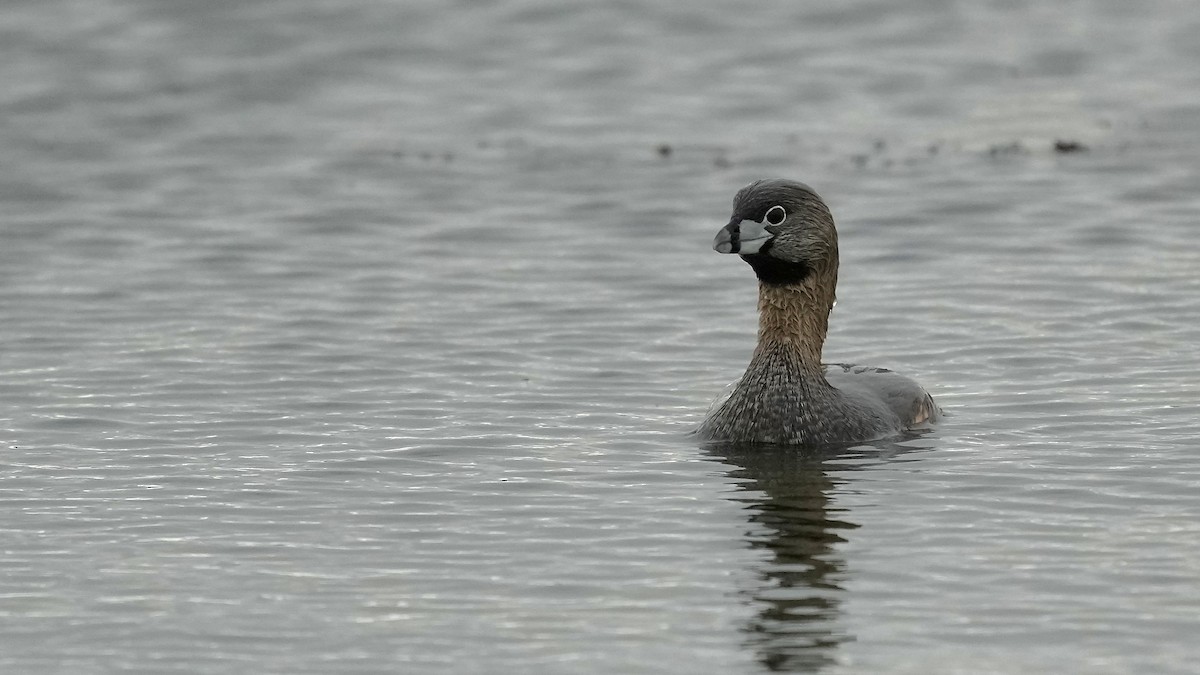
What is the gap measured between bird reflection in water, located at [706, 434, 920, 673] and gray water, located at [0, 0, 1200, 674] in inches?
1.6

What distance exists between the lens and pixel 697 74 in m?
29.7

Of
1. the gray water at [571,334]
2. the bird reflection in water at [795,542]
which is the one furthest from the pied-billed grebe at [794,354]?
the gray water at [571,334]

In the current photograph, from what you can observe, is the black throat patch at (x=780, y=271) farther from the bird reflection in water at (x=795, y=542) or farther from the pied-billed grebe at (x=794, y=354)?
the bird reflection in water at (x=795, y=542)

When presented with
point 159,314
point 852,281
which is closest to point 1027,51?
point 852,281

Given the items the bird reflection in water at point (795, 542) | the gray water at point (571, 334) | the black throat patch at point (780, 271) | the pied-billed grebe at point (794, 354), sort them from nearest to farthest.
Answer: the bird reflection in water at point (795, 542) → the gray water at point (571, 334) → the pied-billed grebe at point (794, 354) → the black throat patch at point (780, 271)

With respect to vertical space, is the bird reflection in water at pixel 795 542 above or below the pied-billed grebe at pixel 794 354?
below

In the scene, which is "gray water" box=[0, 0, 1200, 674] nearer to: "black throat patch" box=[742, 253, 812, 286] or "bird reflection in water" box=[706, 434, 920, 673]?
"bird reflection in water" box=[706, 434, 920, 673]

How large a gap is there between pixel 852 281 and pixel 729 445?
20.2 feet

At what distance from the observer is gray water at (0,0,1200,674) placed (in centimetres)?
1095

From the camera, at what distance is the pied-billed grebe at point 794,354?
48.1 ft

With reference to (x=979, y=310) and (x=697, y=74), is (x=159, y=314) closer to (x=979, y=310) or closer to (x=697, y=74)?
(x=979, y=310)

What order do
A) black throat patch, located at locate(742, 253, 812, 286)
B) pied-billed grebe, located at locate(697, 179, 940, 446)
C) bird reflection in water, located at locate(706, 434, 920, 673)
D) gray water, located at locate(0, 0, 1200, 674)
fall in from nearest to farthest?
bird reflection in water, located at locate(706, 434, 920, 673), gray water, located at locate(0, 0, 1200, 674), pied-billed grebe, located at locate(697, 179, 940, 446), black throat patch, located at locate(742, 253, 812, 286)

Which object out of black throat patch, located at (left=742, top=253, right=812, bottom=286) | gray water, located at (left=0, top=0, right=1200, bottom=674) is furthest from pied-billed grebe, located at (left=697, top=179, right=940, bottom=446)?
gray water, located at (left=0, top=0, right=1200, bottom=674)

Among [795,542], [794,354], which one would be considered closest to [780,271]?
[794,354]
